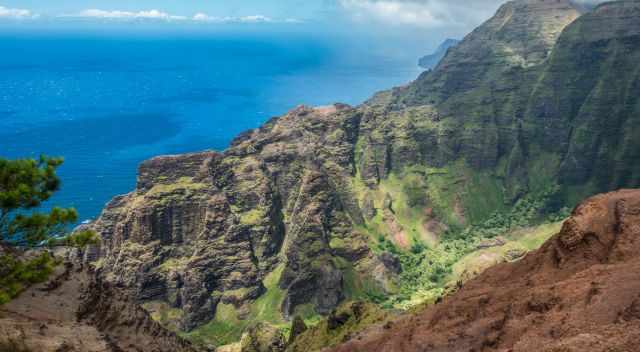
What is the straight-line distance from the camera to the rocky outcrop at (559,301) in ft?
122

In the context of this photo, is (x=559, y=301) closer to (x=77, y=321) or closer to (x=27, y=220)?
(x=27, y=220)

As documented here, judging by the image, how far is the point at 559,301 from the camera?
143ft

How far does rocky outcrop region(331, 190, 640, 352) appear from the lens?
3722cm

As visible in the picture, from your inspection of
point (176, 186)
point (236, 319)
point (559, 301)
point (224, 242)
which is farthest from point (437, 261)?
point (559, 301)

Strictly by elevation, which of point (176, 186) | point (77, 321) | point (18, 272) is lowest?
point (176, 186)

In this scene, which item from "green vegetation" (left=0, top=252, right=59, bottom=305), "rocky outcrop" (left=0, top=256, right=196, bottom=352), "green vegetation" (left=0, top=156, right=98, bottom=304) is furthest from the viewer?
"rocky outcrop" (left=0, top=256, right=196, bottom=352)

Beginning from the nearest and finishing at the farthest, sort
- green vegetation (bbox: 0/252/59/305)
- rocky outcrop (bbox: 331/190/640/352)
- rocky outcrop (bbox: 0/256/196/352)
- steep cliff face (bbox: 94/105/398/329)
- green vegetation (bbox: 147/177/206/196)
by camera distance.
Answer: green vegetation (bbox: 0/252/59/305), rocky outcrop (bbox: 331/190/640/352), rocky outcrop (bbox: 0/256/196/352), steep cliff face (bbox: 94/105/398/329), green vegetation (bbox: 147/177/206/196)

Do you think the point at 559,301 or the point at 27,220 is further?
the point at 559,301

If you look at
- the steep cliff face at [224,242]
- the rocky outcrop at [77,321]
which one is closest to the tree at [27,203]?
the rocky outcrop at [77,321]

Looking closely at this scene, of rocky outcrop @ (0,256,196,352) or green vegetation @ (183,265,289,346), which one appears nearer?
rocky outcrop @ (0,256,196,352)

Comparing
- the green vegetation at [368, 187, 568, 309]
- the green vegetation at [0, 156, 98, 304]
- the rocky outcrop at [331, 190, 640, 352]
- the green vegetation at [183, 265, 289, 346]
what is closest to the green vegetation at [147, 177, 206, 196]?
the green vegetation at [183, 265, 289, 346]

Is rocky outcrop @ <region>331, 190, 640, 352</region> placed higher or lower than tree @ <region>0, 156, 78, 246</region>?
lower

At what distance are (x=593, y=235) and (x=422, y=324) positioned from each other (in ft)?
63.2

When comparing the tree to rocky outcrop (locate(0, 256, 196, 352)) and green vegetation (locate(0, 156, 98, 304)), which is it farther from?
rocky outcrop (locate(0, 256, 196, 352))
